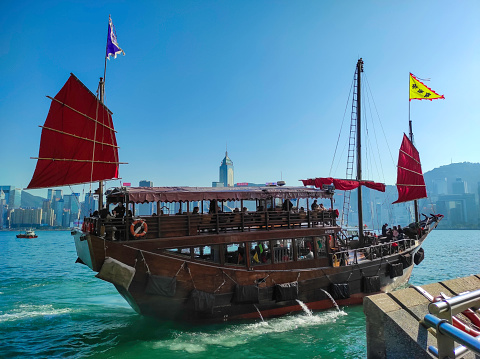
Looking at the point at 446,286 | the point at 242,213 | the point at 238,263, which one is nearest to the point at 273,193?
the point at 242,213

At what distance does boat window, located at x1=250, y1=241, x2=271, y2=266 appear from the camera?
1157cm

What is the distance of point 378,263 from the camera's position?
1382cm

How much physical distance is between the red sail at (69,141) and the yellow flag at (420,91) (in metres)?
22.3

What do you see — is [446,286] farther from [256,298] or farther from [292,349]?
[256,298]

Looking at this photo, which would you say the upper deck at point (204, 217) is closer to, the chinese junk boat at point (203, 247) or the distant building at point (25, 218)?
the chinese junk boat at point (203, 247)

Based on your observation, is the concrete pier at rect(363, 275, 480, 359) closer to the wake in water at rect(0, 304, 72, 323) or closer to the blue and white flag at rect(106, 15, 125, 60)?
the wake in water at rect(0, 304, 72, 323)

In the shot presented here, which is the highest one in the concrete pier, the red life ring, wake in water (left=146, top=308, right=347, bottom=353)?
the red life ring

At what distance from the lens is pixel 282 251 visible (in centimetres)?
1196

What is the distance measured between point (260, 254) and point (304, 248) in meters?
2.09

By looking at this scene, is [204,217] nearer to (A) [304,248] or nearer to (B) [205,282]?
(B) [205,282]

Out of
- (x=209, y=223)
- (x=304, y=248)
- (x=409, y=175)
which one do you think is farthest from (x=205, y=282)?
(x=409, y=175)

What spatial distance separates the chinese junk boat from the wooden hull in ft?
0.11

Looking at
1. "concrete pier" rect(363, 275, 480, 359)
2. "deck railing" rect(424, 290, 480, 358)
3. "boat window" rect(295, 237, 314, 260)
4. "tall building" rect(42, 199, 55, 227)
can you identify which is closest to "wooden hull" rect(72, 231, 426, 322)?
"boat window" rect(295, 237, 314, 260)

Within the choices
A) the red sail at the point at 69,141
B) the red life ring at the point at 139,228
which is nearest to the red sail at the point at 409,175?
the red life ring at the point at 139,228
